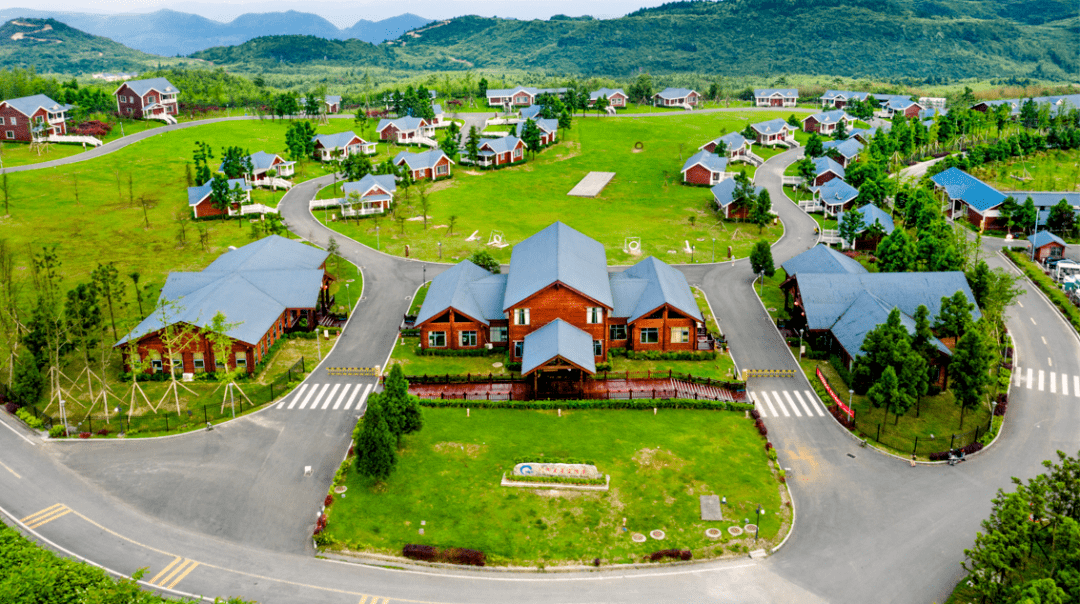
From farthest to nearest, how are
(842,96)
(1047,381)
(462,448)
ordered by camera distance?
(842,96) → (1047,381) → (462,448)

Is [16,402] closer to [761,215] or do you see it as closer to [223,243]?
[223,243]

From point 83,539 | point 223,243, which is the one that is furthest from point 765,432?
point 223,243

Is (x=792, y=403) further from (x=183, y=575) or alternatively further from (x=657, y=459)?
(x=183, y=575)

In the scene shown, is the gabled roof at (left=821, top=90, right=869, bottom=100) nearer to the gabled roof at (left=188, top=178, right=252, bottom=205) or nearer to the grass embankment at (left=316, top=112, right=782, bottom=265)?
the grass embankment at (left=316, top=112, right=782, bottom=265)

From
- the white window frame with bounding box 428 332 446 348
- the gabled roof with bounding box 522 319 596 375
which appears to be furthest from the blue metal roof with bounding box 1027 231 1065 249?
the white window frame with bounding box 428 332 446 348

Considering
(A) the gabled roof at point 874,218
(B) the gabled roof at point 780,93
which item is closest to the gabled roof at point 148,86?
(A) the gabled roof at point 874,218

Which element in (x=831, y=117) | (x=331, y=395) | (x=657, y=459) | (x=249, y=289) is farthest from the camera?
(x=831, y=117)

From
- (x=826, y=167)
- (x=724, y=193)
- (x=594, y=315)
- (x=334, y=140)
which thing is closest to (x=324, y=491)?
(x=594, y=315)
